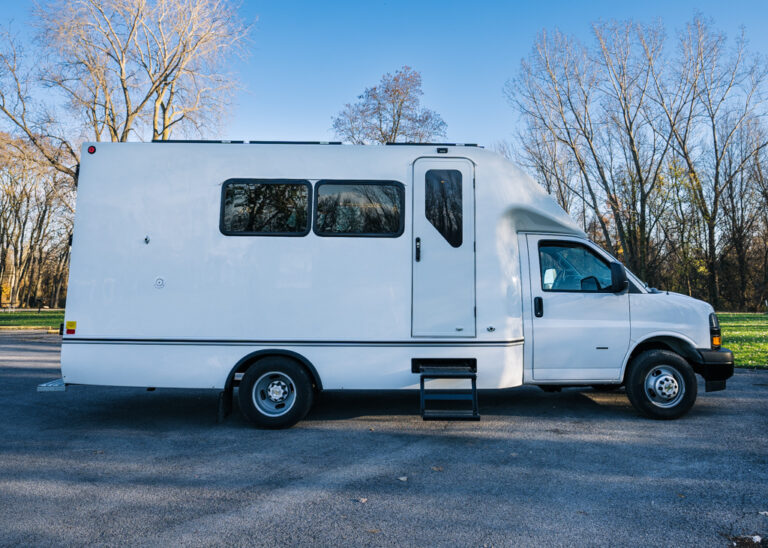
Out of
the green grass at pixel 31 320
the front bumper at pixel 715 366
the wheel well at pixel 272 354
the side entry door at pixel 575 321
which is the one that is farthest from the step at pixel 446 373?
the green grass at pixel 31 320

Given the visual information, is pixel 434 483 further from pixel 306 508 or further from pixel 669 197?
pixel 669 197

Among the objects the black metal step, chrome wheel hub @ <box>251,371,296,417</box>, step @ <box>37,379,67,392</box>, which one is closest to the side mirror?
the black metal step

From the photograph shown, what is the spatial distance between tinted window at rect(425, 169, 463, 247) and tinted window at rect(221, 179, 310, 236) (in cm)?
141

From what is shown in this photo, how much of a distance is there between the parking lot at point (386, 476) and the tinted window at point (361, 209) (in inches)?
90.3

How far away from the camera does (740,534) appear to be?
11.2ft

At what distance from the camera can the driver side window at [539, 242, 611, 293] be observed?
6.34 meters

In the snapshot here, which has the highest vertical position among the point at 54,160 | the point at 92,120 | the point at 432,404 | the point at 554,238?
the point at 92,120

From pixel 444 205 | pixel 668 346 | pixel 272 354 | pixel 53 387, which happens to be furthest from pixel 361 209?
pixel 668 346

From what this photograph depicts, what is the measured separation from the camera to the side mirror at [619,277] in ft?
20.3

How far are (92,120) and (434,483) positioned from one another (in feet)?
72.4

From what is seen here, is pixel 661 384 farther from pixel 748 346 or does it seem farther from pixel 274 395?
pixel 748 346

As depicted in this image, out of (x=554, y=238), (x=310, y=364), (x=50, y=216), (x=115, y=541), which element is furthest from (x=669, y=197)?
(x=50, y=216)

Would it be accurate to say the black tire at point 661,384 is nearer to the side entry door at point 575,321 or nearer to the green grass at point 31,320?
the side entry door at point 575,321

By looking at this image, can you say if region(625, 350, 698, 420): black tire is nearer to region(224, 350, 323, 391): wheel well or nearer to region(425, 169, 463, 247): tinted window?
region(425, 169, 463, 247): tinted window
